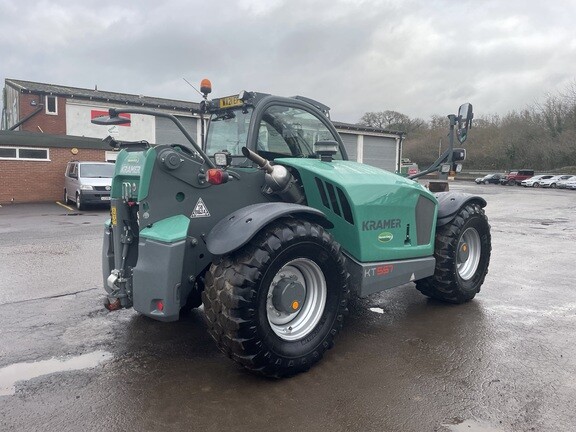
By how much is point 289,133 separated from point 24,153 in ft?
63.7

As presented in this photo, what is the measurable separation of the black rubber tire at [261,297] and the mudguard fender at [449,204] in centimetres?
202

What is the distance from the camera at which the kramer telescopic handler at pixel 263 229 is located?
3455mm

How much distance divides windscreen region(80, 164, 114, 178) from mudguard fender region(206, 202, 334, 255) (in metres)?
15.5

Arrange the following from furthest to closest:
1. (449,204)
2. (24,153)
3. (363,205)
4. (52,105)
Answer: (52,105) < (24,153) < (449,204) < (363,205)

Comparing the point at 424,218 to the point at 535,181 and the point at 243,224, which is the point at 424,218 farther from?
the point at 535,181

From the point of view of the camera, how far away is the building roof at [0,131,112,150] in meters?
20.0

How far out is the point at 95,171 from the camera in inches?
709

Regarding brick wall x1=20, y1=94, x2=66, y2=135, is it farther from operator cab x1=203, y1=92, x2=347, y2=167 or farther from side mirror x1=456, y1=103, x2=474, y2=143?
side mirror x1=456, y1=103, x2=474, y2=143

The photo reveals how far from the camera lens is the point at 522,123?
207ft

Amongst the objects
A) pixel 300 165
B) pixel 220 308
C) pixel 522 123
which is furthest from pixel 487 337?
pixel 522 123

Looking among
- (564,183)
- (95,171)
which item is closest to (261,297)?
(95,171)

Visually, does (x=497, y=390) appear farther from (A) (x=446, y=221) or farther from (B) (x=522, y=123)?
(B) (x=522, y=123)

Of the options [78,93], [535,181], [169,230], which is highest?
[78,93]

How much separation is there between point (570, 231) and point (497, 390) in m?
11.7
